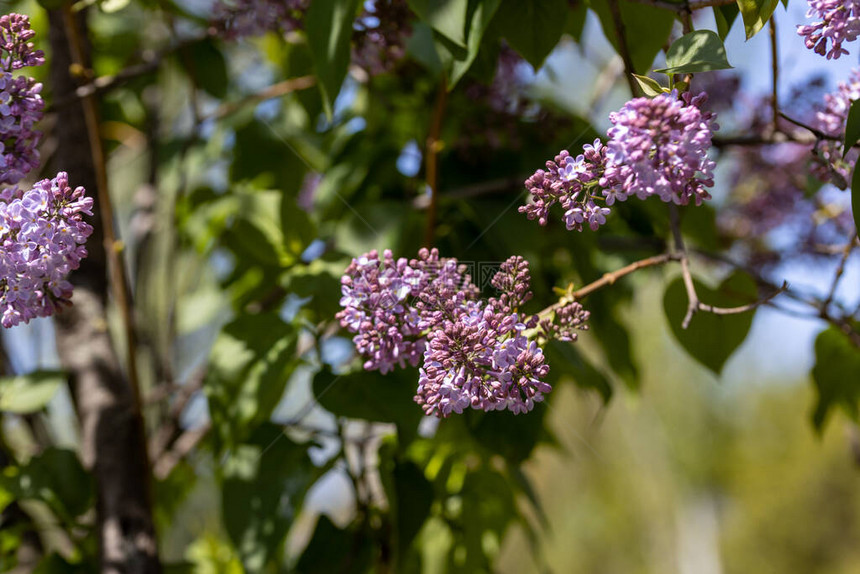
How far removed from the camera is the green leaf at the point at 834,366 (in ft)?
1.64

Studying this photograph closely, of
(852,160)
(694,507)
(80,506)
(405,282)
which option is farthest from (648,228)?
(694,507)

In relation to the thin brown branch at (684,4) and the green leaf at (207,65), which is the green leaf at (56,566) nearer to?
the green leaf at (207,65)

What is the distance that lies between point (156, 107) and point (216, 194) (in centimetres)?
18

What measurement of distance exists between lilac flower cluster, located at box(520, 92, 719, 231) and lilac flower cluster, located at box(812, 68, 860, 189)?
0.39ft

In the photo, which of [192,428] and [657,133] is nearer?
[657,133]

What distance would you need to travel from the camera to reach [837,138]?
351mm

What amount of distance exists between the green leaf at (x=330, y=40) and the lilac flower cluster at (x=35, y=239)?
0.14m

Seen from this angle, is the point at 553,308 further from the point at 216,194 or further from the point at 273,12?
the point at 216,194

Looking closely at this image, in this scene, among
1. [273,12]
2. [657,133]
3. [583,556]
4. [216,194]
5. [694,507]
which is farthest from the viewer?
[583,556]

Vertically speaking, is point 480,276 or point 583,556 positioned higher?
point 480,276

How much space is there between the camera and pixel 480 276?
1.07 ft

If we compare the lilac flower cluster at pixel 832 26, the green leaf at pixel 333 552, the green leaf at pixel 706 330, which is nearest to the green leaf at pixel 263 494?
the green leaf at pixel 333 552

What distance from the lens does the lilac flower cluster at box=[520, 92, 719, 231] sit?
9.5 inches

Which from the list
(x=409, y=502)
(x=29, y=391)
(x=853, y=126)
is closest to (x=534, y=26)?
(x=853, y=126)
